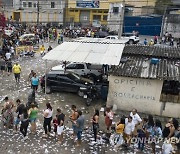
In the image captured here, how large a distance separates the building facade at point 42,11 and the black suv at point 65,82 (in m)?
36.5

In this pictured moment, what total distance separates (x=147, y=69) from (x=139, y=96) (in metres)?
1.45

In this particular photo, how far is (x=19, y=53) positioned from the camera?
922 inches

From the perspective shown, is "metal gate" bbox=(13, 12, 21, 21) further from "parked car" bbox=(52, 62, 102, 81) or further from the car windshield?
the car windshield

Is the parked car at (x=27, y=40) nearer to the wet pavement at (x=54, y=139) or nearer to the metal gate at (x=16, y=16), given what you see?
the wet pavement at (x=54, y=139)

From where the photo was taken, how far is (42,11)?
50594mm

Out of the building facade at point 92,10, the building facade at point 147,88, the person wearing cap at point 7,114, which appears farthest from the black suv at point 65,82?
the building facade at point 92,10

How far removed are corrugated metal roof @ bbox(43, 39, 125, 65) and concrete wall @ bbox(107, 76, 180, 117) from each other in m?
1.07

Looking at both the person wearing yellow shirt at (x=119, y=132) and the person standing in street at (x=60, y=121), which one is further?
the person standing in street at (x=60, y=121)

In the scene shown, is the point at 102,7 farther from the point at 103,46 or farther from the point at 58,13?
the point at 103,46

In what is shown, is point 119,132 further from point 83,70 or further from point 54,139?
point 83,70

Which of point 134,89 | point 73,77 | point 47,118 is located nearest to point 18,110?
point 47,118

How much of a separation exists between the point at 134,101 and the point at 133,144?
11.5 ft

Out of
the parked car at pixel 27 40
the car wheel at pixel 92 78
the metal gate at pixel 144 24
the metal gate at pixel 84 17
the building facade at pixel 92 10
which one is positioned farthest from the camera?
the metal gate at pixel 84 17

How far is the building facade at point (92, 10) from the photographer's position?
47875mm
